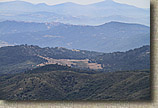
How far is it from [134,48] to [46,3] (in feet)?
95.8

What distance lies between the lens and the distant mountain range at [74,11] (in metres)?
15.0

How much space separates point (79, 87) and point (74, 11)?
3.89m

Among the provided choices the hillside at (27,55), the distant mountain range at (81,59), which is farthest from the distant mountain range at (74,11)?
the hillside at (27,55)

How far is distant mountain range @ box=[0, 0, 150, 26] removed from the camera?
49.3ft

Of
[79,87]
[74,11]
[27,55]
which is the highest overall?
[74,11]

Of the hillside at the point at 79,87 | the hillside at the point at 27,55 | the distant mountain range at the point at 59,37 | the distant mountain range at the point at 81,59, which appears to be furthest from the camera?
the hillside at the point at 27,55

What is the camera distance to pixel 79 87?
1530 centimetres

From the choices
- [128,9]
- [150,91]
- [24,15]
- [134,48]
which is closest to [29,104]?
[150,91]

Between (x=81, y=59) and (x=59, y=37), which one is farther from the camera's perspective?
(x=59, y=37)

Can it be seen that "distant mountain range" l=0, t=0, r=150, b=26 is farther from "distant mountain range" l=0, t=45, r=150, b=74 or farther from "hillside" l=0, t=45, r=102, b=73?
"hillside" l=0, t=45, r=102, b=73

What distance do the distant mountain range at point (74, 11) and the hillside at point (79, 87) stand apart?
9.09 feet

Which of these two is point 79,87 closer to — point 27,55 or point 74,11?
point 74,11

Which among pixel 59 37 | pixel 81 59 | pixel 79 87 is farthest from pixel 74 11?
pixel 59 37

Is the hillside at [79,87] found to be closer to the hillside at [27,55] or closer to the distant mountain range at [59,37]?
the distant mountain range at [59,37]
